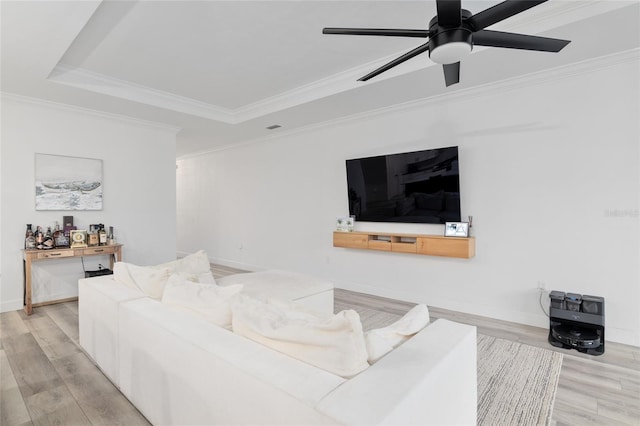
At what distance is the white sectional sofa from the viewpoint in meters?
1.10

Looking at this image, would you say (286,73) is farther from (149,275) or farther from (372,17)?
(149,275)

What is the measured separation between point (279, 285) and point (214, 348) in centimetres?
197

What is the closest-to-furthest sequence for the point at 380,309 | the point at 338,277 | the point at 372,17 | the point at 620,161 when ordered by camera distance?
the point at 372,17
the point at 620,161
the point at 380,309
the point at 338,277

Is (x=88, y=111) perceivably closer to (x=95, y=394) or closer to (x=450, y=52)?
(x=95, y=394)

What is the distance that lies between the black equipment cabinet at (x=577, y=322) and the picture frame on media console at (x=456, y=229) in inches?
42.0

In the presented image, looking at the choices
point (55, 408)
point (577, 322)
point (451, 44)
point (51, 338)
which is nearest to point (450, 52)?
point (451, 44)

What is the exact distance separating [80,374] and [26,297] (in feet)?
7.54

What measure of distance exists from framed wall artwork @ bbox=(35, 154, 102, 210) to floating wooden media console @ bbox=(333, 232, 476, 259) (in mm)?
3565

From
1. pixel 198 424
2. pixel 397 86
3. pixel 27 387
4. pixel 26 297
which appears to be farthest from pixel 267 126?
pixel 198 424

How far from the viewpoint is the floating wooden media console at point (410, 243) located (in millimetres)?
3982

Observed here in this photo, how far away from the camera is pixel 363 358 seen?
1308 millimetres

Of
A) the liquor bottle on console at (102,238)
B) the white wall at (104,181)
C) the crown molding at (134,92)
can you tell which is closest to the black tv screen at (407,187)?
the crown molding at (134,92)

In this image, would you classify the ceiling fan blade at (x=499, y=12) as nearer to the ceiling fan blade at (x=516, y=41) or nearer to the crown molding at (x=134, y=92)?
the ceiling fan blade at (x=516, y=41)

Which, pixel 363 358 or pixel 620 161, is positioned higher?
pixel 620 161
